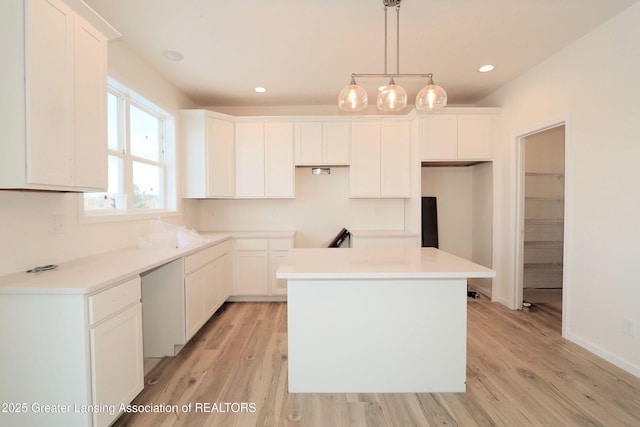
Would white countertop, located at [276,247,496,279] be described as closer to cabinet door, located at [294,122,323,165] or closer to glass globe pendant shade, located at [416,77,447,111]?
glass globe pendant shade, located at [416,77,447,111]

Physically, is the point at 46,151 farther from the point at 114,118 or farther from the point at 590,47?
the point at 590,47

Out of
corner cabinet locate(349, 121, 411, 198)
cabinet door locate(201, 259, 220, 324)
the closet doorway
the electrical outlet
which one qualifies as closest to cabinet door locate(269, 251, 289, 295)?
cabinet door locate(201, 259, 220, 324)

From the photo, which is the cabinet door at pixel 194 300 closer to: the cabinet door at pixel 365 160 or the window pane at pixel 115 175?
the window pane at pixel 115 175

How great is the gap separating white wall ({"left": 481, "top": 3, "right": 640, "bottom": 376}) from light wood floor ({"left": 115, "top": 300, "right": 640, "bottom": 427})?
0.36 meters

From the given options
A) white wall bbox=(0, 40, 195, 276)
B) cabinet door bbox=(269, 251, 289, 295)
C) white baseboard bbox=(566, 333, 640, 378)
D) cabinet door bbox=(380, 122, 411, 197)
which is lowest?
white baseboard bbox=(566, 333, 640, 378)

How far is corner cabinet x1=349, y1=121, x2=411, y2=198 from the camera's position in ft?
12.7

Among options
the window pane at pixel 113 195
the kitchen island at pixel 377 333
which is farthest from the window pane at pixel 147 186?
the kitchen island at pixel 377 333

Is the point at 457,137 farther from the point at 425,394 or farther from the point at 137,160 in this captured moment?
the point at 137,160

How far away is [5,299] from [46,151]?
776 mm

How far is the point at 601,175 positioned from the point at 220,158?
402cm

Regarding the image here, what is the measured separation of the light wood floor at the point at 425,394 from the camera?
169cm

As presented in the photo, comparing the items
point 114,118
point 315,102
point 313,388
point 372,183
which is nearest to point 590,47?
point 372,183

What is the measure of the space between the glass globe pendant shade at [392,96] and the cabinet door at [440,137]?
5.99 feet

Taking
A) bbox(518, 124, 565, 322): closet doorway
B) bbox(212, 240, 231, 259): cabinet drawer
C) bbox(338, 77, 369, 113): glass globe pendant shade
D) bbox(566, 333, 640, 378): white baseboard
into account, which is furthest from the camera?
bbox(518, 124, 565, 322): closet doorway
